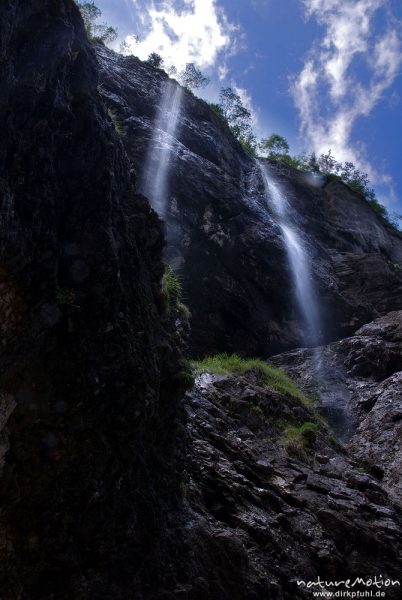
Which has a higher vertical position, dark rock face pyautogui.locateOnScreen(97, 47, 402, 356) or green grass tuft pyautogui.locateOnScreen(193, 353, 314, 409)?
dark rock face pyautogui.locateOnScreen(97, 47, 402, 356)

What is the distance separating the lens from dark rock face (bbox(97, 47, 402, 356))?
17.0m

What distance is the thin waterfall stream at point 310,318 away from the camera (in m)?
15.1

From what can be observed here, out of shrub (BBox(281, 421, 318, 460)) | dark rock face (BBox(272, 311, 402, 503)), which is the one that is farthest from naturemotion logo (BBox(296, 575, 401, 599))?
dark rock face (BBox(272, 311, 402, 503))

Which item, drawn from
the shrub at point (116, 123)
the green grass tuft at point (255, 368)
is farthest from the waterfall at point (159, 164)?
the green grass tuft at point (255, 368)

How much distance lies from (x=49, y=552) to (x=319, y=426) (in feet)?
30.5

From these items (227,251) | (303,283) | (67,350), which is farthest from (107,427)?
(303,283)

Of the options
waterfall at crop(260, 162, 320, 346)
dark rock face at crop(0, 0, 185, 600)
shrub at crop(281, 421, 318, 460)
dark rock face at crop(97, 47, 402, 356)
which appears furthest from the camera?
waterfall at crop(260, 162, 320, 346)

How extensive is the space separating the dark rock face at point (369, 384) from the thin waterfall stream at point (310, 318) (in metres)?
0.04

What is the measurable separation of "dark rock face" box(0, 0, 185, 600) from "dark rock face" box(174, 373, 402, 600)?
0.88 metres

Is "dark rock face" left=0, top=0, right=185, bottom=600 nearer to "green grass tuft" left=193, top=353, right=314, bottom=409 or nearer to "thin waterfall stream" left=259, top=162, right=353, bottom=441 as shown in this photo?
"green grass tuft" left=193, top=353, right=314, bottom=409

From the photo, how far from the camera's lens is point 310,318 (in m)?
18.8

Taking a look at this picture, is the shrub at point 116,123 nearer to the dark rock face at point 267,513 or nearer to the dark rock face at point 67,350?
the dark rock face at point 67,350

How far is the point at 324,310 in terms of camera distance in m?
19.1

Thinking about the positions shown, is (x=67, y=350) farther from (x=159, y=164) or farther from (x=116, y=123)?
(x=159, y=164)
